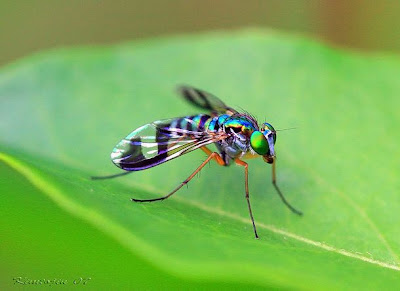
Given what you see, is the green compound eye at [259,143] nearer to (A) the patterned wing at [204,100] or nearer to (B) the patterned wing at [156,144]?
(B) the patterned wing at [156,144]

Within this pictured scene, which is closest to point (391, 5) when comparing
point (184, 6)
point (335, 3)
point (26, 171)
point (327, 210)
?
point (335, 3)

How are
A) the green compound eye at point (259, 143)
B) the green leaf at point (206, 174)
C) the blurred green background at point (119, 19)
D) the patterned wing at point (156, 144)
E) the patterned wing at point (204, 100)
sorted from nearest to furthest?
the green leaf at point (206, 174) → the patterned wing at point (156, 144) → the green compound eye at point (259, 143) → the patterned wing at point (204, 100) → the blurred green background at point (119, 19)

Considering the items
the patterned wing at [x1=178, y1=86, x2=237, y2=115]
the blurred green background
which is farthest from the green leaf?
the blurred green background

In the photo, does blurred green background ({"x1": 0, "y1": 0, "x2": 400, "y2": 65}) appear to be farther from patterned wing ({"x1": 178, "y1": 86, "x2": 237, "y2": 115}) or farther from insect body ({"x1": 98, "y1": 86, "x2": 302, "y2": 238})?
insect body ({"x1": 98, "y1": 86, "x2": 302, "y2": 238})

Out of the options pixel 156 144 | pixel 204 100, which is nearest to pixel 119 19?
pixel 204 100

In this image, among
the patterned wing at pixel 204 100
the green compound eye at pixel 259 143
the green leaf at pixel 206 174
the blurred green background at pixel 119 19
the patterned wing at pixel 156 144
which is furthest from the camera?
the blurred green background at pixel 119 19

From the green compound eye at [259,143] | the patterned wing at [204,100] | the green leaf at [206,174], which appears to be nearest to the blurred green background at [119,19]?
the green leaf at [206,174]

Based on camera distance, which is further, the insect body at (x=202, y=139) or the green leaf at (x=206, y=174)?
the insect body at (x=202, y=139)

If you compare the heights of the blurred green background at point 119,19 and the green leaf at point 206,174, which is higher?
the blurred green background at point 119,19
